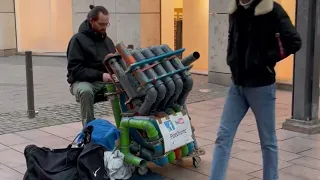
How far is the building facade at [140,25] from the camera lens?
9516 millimetres

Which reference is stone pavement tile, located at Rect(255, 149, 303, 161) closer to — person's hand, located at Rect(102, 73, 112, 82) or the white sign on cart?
the white sign on cart

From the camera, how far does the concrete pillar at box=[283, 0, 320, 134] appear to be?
19.2 ft

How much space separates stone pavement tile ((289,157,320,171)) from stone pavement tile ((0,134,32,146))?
2929mm

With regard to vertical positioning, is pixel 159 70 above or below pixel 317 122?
above

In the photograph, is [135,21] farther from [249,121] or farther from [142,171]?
[142,171]

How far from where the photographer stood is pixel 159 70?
14.1 ft

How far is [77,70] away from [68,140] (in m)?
1.08

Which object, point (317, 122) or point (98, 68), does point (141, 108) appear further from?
point (317, 122)

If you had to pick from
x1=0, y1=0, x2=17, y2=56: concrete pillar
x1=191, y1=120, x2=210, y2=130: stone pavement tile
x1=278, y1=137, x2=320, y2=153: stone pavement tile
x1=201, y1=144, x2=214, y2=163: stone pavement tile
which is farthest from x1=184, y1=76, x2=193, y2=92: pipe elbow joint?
x1=0, y1=0, x2=17, y2=56: concrete pillar

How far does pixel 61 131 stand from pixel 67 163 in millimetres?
2062

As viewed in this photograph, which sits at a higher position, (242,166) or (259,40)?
(259,40)

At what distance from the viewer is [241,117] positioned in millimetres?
3775

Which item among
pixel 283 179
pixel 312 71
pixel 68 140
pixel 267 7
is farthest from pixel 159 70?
pixel 312 71

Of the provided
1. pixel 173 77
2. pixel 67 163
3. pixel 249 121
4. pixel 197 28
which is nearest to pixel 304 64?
pixel 249 121
